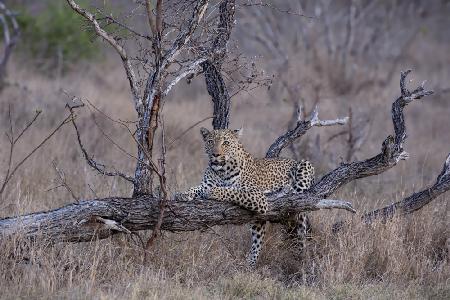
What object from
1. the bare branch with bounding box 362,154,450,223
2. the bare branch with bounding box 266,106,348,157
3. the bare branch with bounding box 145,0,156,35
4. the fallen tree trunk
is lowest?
the fallen tree trunk

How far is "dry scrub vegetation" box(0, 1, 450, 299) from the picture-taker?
6.54 metres

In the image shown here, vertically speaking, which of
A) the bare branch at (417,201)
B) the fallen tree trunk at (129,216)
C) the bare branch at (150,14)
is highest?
the bare branch at (150,14)

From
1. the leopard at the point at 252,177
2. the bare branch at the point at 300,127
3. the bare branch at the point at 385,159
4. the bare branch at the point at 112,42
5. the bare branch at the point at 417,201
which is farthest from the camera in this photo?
the bare branch at the point at 300,127

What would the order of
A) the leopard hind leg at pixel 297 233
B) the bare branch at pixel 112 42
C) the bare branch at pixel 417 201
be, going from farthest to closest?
the bare branch at pixel 417 201 → the leopard hind leg at pixel 297 233 → the bare branch at pixel 112 42

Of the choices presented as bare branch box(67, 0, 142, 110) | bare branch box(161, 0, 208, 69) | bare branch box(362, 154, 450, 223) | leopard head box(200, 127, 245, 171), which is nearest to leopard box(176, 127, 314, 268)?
leopard head box(200, 127, 245, 171)

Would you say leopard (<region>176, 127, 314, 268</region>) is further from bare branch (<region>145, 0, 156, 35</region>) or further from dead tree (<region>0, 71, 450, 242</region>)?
bare branch (<region>145, 0, 156, 35</region>)

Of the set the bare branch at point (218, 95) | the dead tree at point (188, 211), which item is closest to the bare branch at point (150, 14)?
the dead tree at point (188, 211)

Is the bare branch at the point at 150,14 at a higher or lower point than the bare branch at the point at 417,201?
higher

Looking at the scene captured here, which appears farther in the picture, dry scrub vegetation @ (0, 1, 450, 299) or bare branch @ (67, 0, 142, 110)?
dry scrub vegetation @ (0, 1, 450, 299)

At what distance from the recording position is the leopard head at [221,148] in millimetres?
7801

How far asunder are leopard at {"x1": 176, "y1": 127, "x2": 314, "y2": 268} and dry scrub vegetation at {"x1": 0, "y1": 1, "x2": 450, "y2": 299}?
0.21 meters

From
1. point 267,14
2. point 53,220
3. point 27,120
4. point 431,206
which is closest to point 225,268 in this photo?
point 53,220

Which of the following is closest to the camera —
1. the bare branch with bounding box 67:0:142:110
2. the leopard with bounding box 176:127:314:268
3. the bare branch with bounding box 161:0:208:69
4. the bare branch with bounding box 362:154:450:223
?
the bare branch with bounding box 67:0:142:110

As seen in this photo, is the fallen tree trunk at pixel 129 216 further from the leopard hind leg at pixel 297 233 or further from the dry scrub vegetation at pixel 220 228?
the leopard hind leg at pixel 297 233
